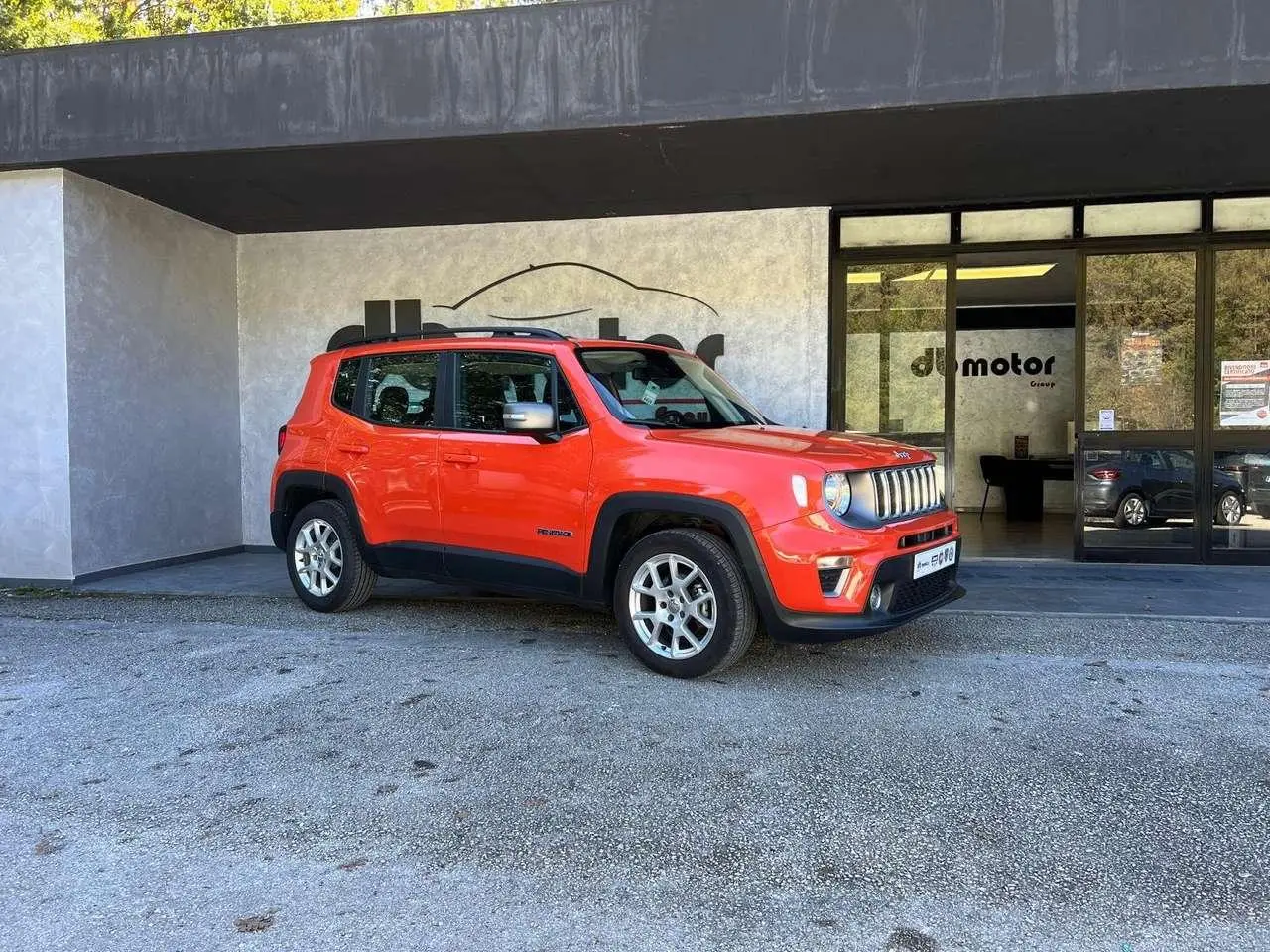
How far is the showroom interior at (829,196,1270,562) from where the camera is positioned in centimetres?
818

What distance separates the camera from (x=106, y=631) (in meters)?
6.06

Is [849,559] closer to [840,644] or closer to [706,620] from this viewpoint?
[706,620]

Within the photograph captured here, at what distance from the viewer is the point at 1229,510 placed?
817 cm

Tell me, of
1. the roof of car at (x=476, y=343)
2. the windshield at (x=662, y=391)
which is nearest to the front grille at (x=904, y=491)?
the windshield at (x=662, y=391)

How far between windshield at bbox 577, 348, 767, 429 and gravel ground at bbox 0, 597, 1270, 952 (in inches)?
56.4

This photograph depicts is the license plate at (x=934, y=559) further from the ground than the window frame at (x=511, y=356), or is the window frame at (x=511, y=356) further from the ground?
the window frame at (x=511, y=356)

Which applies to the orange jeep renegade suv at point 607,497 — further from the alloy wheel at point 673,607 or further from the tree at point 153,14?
the tree at point 153,14

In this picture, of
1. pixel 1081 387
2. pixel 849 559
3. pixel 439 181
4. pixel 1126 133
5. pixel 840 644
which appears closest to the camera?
pixel 849 559

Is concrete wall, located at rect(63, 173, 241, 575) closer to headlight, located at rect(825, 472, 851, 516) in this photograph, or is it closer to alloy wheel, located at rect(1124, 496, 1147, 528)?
headlight, located at rect(825, 472, 851, 516)

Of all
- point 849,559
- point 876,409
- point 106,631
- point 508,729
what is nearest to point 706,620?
point 849,559

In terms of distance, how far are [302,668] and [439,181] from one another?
14.8ft

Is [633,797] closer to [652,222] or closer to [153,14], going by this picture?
[652,222]

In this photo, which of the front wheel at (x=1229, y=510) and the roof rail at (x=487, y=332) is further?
the front wheel at (x=1229, y=510)

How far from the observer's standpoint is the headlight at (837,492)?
4.40m
